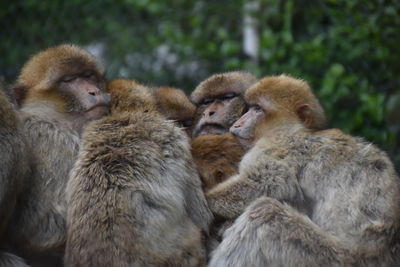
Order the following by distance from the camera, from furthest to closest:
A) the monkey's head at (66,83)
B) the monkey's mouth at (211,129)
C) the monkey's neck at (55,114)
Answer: the monkey's mouth at (211,129)
the monkey's head at (66,83)
the monkey's neck at (55,114)

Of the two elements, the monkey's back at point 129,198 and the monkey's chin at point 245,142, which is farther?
the monkey's chin at point 245,142

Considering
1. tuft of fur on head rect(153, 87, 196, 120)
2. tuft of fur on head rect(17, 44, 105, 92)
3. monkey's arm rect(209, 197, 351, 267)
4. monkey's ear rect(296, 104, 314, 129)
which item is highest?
tuft of fur on head rect(17, 44, 105, 92)

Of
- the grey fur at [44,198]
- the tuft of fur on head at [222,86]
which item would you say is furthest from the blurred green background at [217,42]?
the grey fur at [44,198]

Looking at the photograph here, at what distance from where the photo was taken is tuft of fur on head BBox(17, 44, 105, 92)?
546 cm

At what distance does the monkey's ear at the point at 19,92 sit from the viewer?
5.52 m

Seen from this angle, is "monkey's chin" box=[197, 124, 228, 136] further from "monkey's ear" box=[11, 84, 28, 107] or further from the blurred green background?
the blurred green background

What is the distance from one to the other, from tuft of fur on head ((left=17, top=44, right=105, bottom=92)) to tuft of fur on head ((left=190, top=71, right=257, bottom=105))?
0.87 meters

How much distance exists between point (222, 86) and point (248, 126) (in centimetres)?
61

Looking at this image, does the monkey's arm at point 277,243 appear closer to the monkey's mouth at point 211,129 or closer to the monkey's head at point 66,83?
the monkey's mouth at point 211,129

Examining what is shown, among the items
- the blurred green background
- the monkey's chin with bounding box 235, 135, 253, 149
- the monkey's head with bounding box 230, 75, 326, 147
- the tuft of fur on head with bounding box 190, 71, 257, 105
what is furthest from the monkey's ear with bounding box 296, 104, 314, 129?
the blurred green background

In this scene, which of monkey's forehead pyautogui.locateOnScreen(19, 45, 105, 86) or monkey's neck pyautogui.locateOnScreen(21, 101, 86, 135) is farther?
monkey's forehead pyautogui.locateOnScreen(19, 45, 105, 86)

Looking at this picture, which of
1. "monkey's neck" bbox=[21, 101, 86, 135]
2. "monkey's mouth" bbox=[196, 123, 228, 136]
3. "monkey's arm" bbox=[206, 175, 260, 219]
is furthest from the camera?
"monkey's mouth" bbox=[196, 123, 228, 136]

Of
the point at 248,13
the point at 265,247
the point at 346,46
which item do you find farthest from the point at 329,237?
the point at 248,13

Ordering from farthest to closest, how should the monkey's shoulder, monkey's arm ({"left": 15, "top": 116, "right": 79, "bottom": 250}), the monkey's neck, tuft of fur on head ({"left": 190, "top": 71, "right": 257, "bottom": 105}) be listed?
tuft of fur on head ({"left": 190, "top": 71, "right": 257, "bottom": 105}) → the monkey's neck → the monkey's shoulder → monkey's arm ({"left": 15, "top": 116, "right": 79, "bottom": 250})
